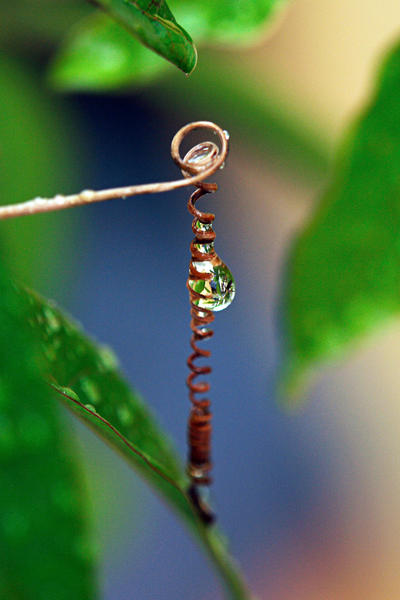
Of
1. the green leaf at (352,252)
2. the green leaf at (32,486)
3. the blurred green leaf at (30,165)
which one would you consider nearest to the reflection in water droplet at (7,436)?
the green leaf at (32,486)

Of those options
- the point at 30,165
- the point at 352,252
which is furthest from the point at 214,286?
the point at 30,165

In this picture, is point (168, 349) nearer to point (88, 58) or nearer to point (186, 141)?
point (186, 141)

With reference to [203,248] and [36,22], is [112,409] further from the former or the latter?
[36,22]

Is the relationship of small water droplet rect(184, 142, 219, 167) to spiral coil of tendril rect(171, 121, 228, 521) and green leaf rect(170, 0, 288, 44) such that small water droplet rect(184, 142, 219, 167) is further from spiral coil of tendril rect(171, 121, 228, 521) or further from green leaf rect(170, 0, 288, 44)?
green leaf rect(170, 0, 288, 44)

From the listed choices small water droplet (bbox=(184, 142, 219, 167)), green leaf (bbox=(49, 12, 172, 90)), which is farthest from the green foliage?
small water droplet (bbox=(184, 142, 219, 167))

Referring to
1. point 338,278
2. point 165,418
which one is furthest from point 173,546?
point 338,278

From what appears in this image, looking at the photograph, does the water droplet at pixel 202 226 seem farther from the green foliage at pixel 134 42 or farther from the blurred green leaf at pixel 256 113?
the blurred green leaf at pixel 256 113

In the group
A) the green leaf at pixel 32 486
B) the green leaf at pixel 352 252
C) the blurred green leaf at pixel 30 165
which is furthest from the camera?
the blurred green leaf at pixel 30 165
